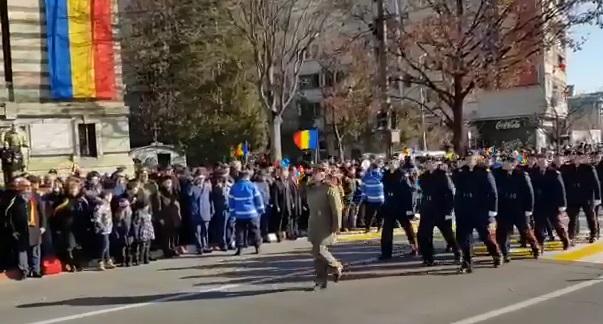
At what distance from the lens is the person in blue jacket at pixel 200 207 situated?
51.8ft

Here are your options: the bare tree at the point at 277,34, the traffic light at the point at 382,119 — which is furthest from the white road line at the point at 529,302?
the bare tree at the point at 277,34

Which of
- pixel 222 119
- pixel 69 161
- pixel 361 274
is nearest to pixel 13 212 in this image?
pixel 361 274

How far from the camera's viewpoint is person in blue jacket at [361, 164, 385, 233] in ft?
63.7

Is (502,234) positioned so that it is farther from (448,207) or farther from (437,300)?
(437,300)

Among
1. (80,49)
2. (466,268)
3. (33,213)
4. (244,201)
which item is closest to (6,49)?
(80,49)

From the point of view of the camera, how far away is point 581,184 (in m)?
14.9

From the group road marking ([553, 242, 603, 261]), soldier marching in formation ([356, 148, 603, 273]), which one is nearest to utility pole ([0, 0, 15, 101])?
soldier marching in formation ([356, 148, 603, 273])

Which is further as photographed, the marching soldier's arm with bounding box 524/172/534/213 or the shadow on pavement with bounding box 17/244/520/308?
the marching soldier's arm with bounding box 524/172/534/213

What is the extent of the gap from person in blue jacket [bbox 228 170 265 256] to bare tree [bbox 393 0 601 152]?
1086cm

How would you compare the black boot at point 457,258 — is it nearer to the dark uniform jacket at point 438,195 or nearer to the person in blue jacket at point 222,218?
the dark uniform jacket at point 438,195

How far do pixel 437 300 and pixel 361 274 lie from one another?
2517mm

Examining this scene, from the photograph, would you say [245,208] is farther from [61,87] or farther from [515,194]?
[61,87]

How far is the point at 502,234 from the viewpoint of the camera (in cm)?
1302

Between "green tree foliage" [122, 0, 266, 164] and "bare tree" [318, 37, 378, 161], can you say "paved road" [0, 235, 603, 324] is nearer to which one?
"bare tree" [318, 37, 378, 161]
